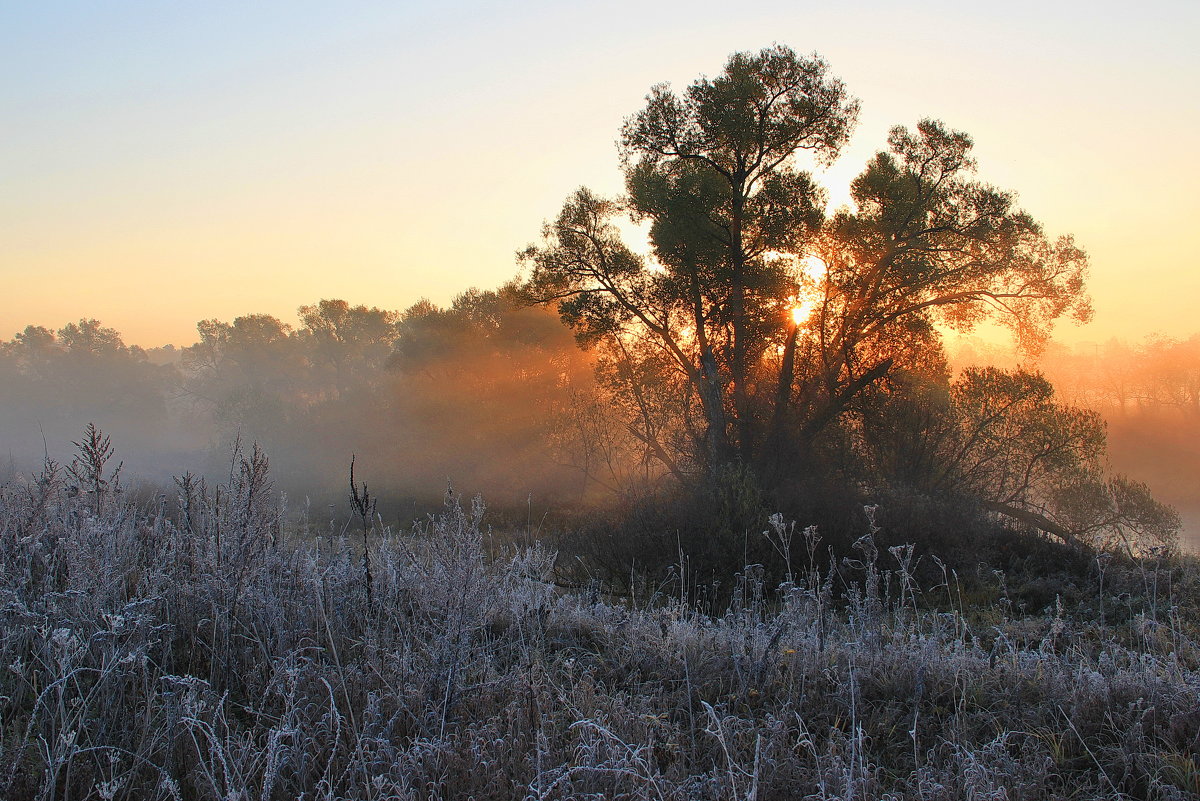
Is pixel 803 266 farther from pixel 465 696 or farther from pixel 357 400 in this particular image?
pixel 357 400

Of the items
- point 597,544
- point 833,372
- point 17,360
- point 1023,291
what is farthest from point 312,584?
point 17,360

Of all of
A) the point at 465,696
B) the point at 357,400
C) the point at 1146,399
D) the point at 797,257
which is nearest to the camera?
the point at 465,696

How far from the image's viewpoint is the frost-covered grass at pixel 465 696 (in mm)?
2598

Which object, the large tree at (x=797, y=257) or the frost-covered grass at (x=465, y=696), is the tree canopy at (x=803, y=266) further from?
the frost-covered grass at (x=465, y=696)

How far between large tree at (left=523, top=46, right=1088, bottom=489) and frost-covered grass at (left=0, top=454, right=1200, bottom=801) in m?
13.9

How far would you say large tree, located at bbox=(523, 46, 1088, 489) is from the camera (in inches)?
728

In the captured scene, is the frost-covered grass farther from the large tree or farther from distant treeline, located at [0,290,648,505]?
the large tree

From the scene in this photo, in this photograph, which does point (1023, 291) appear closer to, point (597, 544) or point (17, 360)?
point (597, 544)

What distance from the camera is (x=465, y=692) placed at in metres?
3.29

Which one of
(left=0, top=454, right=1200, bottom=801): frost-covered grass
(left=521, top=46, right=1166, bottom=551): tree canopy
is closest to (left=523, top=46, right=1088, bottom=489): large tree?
(left=521, top=46, right=1166, bottom=551): tree canopy

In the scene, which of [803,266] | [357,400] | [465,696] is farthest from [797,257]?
[357,400]

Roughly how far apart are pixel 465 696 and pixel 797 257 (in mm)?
18377

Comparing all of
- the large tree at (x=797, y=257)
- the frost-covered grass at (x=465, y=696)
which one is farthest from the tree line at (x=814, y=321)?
the frost-covered grass at (x=465, y=696)

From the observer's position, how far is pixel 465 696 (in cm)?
327
